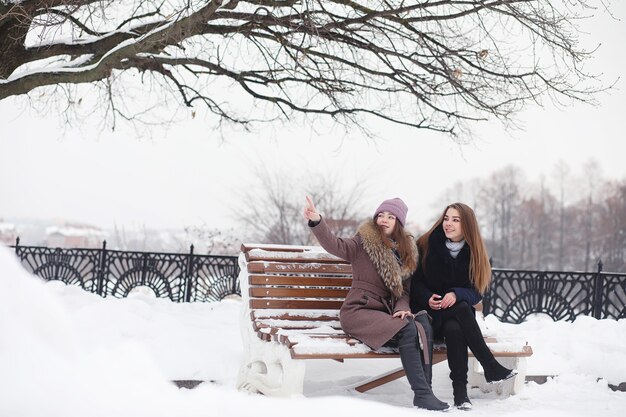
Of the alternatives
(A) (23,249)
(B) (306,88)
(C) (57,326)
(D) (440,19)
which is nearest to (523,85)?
(D) (440,19)

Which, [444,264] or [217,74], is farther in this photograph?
[217,74]

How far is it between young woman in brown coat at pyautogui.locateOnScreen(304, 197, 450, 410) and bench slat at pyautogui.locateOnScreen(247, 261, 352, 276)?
0.57 m

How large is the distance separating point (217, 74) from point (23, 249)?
518 centimetres

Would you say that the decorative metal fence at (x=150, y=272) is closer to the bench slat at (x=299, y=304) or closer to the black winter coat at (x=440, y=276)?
the bench slat at (x=299, y=304)

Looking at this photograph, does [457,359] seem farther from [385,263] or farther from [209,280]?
[209,280]

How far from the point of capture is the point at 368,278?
18.6 feet

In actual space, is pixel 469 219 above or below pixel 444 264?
above

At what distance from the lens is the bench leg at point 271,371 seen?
197 inches

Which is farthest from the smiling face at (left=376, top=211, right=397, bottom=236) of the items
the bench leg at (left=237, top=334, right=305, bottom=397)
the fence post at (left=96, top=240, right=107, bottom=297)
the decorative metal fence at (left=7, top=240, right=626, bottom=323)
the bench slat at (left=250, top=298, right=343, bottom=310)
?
the fence post at (left=96, top=240, right=107, bottom=297)

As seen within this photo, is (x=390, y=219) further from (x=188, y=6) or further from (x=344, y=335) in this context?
(x=188, y=6)

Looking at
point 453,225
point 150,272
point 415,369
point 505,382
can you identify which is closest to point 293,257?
point 453,225

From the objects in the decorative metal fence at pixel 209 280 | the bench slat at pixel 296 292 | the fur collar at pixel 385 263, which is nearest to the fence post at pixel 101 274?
the decorative metal fence at pixel 209 280

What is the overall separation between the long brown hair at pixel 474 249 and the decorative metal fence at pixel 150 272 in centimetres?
656

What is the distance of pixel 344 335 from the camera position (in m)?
5.55
